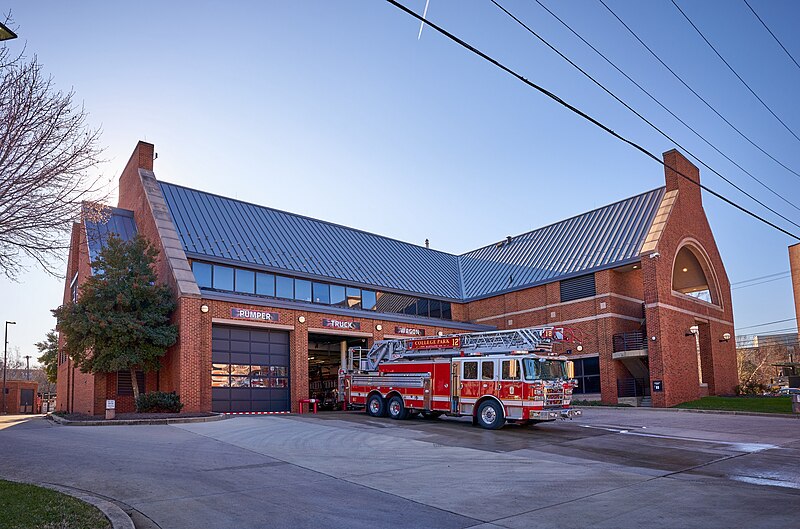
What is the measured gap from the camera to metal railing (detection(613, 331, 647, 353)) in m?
33.6

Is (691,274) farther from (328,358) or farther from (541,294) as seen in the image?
(328,358)

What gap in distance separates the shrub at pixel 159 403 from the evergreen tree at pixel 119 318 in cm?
104

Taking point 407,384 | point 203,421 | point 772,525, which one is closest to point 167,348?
point 203,421

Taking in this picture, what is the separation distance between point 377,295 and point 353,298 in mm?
1876

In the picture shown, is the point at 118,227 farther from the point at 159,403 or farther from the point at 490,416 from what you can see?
the point at 490,416

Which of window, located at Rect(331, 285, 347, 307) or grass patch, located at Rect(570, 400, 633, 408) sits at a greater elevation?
window, located at Rect(331, 285, 347, 307)

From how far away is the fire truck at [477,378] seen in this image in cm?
Result: 2003

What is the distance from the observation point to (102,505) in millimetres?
8734

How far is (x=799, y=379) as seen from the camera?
34.6 m

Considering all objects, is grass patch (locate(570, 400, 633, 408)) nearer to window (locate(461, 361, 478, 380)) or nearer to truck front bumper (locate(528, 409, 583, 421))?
truck front bumper (locate(528, 409, 583, 421))

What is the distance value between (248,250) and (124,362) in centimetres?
886

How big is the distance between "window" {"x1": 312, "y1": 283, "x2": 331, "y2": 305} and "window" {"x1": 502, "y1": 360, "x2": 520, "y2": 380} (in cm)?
1536

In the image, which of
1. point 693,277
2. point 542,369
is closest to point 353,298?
point 542,369

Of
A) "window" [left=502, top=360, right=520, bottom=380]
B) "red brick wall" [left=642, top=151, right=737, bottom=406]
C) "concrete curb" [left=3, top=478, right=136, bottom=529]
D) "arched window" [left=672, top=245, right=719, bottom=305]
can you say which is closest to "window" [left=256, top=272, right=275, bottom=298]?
"window" [left=502, top=360, right=520, bottom=380]
